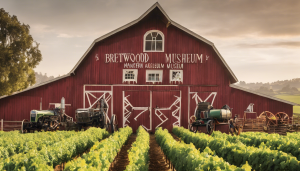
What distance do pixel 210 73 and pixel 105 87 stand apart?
7.80 metres

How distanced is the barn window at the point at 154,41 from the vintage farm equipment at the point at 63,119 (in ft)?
18.1

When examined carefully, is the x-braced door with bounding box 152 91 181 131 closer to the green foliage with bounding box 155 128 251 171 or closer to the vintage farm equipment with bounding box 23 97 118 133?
the vintage farm equipment with bounding box 23 97 118 133

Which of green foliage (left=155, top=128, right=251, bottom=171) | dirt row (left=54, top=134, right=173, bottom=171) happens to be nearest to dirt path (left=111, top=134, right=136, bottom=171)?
dirt row (left=54, top=134, right=173, bottom=171)

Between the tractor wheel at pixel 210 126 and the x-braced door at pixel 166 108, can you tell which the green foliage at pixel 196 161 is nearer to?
the tractor wheel at pixel 210 126

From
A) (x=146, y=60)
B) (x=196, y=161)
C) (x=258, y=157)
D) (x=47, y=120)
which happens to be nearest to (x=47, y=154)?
(x=196, y=161)

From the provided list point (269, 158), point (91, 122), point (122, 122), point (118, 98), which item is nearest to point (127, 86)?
point (118, 98)

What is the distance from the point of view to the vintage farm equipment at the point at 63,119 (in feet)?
56.4

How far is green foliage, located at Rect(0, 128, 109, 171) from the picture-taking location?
24.1 feet

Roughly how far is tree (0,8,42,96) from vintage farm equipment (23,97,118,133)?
7.10m

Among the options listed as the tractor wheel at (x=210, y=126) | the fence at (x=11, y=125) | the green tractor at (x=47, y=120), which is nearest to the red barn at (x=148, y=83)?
the fence at (x=11, y=125)

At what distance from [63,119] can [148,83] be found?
6452 mm

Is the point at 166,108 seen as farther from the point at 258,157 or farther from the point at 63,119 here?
the point at 258,157

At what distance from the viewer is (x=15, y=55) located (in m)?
25.8

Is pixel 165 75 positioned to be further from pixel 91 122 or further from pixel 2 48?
pixel 2 48
